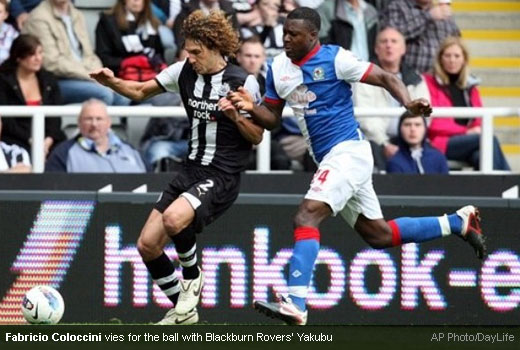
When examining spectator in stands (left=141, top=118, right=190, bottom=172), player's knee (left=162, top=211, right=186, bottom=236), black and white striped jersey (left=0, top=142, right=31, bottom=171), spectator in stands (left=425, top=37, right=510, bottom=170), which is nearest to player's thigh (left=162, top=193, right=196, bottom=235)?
player's knee (left=162, top=211, right=186, bottom=236)

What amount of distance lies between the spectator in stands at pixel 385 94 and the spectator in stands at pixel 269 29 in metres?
0.94

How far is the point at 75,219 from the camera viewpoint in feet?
38.0

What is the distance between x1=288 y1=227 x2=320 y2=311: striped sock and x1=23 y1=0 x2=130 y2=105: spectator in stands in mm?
4880

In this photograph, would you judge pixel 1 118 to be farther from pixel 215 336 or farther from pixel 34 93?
pixel 215 336

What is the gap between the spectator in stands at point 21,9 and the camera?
48.0ft

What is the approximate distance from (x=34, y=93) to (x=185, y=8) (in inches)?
73.1

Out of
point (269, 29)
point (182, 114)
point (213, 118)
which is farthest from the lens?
point (269, 29)

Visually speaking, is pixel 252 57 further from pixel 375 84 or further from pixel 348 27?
pixel 375 84

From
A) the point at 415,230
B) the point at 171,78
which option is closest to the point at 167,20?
the point at 171,78

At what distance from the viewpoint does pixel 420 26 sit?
1552 cm

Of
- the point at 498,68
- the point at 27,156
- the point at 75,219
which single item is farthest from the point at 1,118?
the point at 498,68

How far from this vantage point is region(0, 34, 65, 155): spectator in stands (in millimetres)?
13789

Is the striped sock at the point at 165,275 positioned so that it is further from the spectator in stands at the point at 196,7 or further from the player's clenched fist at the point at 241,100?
the spectator in stands at the point at 196,7

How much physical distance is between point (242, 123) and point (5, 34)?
4.53 m
